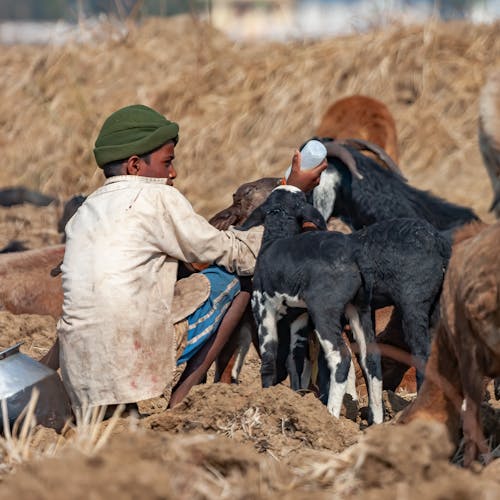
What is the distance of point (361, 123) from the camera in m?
9.68

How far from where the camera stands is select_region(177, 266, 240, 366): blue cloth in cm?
546

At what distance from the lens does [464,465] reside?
446 cm

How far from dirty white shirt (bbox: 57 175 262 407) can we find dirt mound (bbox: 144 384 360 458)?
0.90ft

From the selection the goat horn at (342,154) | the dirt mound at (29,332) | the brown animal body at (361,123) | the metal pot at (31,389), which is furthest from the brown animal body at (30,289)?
the brown animal body at (361,123)

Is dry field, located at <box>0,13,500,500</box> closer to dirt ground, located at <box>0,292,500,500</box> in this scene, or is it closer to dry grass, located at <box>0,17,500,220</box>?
dry grass, located at <box>0,17,500,220</box>

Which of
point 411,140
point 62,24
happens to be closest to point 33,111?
point 62,24

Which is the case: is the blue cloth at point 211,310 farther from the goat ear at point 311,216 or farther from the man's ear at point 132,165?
the man's ear at point 132,165

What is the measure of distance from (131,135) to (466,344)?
1.92 m

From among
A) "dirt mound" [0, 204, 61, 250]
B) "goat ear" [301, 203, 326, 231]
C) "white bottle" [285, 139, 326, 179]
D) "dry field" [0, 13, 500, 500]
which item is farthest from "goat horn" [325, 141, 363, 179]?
"dirt mound" [0, 204, 61, 250]

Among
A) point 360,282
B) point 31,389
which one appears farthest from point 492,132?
point 31,389

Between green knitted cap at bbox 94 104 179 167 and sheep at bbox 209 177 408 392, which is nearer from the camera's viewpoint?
green knitted cap at bbox 94 104 179 167

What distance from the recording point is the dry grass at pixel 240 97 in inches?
505

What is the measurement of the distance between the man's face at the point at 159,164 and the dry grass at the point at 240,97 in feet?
20.9

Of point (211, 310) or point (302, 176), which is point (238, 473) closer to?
point (211, 310)
